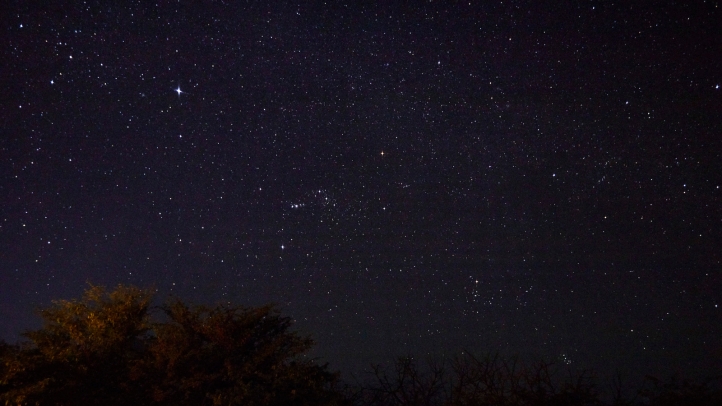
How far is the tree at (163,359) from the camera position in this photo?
9.64 m

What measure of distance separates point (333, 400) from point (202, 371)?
2.57 meters

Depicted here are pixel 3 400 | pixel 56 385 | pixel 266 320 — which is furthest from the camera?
pixel 266 320

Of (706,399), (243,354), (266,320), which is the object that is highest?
(266,320)

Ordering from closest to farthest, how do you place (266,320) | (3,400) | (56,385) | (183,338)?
1. (3,400)
2. (56,385)
3. (183,338)
4. (266,320)

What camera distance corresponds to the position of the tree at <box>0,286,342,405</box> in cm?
964

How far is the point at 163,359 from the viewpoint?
10523 mm

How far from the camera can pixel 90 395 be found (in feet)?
32.3

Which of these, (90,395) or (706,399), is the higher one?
(90,395)

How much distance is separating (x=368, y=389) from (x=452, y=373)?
1.89 m

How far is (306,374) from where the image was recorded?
10.7 m

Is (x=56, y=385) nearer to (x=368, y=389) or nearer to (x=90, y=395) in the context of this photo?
(x=90, y=395)

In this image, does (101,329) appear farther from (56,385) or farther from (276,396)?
(276,396)

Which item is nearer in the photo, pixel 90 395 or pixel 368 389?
pixel 90 395

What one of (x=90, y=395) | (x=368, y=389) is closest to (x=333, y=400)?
(x=368, y=389)
